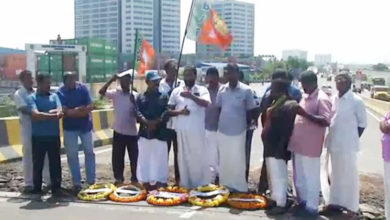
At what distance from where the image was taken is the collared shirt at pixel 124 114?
8.09 m

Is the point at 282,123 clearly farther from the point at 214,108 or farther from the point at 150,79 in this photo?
the point at 150,79

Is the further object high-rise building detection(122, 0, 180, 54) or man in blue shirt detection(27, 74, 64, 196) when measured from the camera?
high-rise building detection(122, 0, 180, 54)

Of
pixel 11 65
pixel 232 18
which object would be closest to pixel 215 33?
pixel 232 18

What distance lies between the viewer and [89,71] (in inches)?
1842

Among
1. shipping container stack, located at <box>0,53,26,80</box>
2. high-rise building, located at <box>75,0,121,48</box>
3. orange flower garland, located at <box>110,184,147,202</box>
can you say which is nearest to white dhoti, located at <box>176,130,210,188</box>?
orange flower garland, located at <box>110,184,147,202</box>

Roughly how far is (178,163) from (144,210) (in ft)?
3.64

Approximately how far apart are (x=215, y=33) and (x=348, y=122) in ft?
12.2

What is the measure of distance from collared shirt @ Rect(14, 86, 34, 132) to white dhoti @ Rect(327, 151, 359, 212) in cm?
440

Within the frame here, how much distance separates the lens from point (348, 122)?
21.2 feet

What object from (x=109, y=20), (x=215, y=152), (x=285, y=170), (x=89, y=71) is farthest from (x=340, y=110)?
(x=109, y=20)

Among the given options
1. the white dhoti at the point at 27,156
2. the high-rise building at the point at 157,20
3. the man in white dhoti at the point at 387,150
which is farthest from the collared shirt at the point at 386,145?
the high-rise building at the point at 157,20

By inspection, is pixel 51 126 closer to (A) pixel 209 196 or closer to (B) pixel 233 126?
(A) pixel 209 196

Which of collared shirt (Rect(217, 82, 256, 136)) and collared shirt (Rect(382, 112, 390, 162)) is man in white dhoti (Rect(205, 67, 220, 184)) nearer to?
collared shirt (Rect(217, 82, 256, 136))

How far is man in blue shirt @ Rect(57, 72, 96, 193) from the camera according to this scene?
26.0ft
